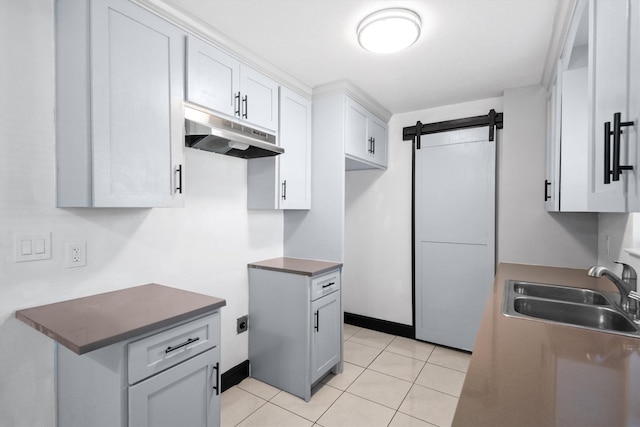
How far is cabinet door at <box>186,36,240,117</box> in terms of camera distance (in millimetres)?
1838

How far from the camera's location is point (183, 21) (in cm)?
178

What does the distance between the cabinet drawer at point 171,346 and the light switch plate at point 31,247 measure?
0.67m

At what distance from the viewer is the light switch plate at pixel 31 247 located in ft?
4.55

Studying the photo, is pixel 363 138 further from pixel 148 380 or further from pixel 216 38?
pixel 148 380

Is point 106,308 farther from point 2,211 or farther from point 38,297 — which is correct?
point 2,211

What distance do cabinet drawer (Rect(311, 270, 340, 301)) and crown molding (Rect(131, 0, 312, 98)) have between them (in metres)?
1.57

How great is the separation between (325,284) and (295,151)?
112 cm

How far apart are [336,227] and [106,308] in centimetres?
171

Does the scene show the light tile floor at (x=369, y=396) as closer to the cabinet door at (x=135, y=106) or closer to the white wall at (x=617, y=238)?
the white wall at (x=617, y=238)

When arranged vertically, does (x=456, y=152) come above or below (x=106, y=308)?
above

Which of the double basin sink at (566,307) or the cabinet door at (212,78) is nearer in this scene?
the double basin sink at (566,307)

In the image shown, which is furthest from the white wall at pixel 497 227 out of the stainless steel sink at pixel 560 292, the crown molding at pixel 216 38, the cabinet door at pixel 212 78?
the cabinet door at pixel 212 78

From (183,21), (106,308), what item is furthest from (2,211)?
(183,21)

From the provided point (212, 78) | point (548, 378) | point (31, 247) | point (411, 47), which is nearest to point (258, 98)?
point (212, 78)
